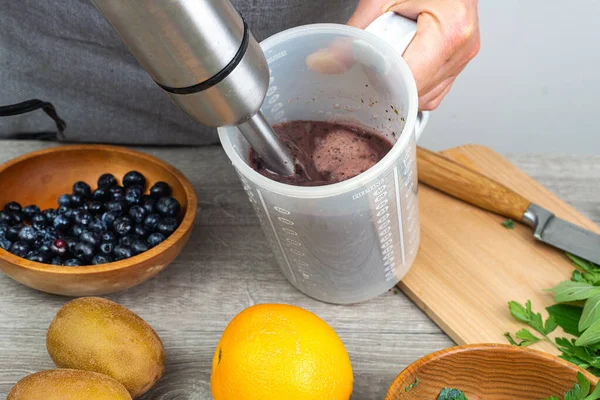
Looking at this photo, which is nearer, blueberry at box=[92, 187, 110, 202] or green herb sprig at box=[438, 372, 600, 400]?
green herb sprig at box=[438, 372, 600, 400]

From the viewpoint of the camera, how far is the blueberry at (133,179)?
0.84 meters

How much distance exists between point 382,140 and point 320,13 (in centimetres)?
27

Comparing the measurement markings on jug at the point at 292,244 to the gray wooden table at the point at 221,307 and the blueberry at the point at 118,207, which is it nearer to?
the gray wooden table at the point at 221,307

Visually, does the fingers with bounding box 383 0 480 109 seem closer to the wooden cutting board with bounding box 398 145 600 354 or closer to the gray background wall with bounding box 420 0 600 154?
the wooden cutting board with bounding box 398 145 600 354

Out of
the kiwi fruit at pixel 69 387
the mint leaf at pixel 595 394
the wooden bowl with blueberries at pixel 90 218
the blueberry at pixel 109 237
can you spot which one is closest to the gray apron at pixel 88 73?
the wooden bowl with blueberries at pixel 90 218

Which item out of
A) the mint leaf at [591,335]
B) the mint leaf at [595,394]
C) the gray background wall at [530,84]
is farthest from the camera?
the gray background wall at [530,84]

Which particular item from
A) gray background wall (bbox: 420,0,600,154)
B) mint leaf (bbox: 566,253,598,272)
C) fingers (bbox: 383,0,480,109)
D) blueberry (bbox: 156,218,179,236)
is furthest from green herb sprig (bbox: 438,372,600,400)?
gray background wall (bbox: 420,0,600,154)

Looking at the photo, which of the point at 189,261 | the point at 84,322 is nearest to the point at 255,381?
the point at 84,322

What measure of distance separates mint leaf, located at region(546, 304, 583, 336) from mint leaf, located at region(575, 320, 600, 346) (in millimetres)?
35

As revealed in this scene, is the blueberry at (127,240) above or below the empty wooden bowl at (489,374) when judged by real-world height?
above

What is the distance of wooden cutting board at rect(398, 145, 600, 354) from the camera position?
735mm

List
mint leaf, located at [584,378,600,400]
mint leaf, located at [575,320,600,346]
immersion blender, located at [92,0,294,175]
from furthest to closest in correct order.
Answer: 1. mint leaf, located at [575,320,600,346]
2. mint leaf, located at [584,378,600,400]
3. immersion blender, located at [92,0,294,175]

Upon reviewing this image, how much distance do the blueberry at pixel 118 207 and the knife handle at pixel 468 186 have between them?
14.3 inches

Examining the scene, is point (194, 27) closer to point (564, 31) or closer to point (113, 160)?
point (113, 160)
